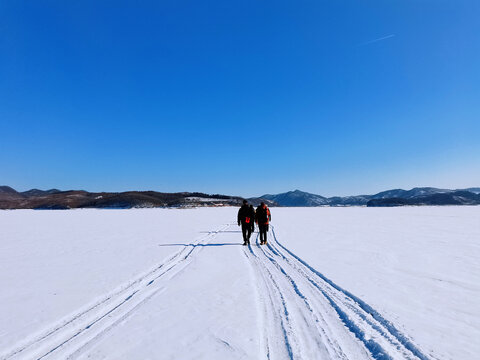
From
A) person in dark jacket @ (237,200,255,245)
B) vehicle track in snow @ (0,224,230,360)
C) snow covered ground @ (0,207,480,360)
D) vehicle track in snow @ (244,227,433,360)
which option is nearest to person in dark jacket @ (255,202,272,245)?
person in dark jacket @ (237,200,255,245)

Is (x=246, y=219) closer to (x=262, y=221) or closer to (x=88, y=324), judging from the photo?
(x=262, y=221)

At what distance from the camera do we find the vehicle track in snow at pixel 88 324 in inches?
126

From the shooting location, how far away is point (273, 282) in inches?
231

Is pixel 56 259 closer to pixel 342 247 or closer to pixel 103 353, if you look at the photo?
pixel 103 353

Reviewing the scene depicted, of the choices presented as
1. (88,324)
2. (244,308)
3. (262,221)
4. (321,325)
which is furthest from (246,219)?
(88,324)

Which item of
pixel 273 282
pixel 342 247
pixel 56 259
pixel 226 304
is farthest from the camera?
pixel 342 247

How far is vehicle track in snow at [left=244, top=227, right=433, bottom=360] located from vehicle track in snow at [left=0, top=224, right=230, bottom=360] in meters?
2.24

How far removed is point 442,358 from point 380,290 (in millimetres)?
2319

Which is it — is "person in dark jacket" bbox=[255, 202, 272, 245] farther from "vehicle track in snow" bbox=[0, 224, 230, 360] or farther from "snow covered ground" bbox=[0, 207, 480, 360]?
"vehicle track in snow" bbox=[0, 224, 230, 360]

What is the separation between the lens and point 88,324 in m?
3.92

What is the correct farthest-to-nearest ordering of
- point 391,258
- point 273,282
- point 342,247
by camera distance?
point 342,247
point 391,258
point 273,282

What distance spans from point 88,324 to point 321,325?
11.2ft

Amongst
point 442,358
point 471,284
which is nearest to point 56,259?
point 442,358

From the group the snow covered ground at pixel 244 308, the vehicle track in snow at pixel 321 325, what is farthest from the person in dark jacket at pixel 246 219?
the vehicle track in snow at pixel 321 325
